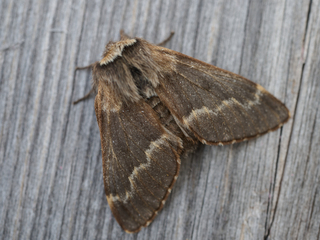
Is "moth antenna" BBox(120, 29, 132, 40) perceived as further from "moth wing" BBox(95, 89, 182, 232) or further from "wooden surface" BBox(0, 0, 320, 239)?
"moth wing" BBox(95, 89, 182, 232)

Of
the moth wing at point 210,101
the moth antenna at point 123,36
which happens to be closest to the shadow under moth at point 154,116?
the moth wing at point 210,101

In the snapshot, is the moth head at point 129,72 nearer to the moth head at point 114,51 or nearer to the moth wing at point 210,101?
the moth head at point 114,51

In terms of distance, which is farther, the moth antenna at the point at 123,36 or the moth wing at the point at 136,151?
the moth antenna at the point at 123,36

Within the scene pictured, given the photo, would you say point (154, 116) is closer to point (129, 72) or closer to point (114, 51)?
point (129, 72)

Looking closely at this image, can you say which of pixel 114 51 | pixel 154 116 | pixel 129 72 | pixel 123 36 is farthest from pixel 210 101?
pixel 123 36

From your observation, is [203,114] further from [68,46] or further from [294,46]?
[68,46]

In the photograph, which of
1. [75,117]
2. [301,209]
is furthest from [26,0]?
[301,209]

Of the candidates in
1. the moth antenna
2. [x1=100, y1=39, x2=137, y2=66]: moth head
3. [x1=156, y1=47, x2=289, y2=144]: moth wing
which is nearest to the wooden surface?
the moth antenna
